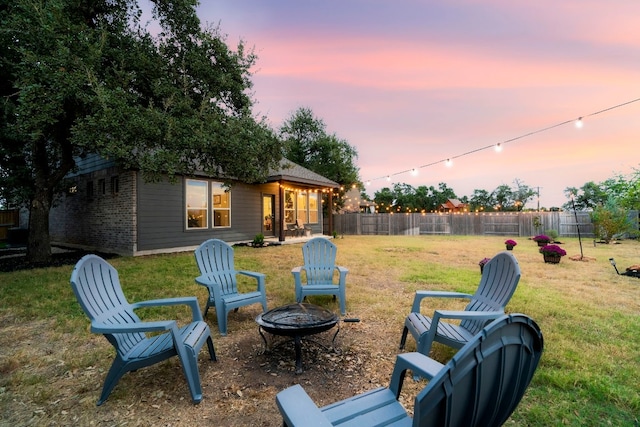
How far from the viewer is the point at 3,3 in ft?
21.1

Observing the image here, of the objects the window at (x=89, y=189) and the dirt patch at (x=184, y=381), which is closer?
the dirt patch at (x=184, y=381)

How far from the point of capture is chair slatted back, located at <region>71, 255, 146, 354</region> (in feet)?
7.18

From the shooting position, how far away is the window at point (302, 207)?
15.9 meters

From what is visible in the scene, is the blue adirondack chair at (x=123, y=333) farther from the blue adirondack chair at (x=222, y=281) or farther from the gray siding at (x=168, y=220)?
the gray siding at (x=168, y=220)

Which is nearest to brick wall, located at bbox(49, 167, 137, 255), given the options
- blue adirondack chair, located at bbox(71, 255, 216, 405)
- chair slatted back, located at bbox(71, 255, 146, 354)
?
chair slatted back, located at bbox(71, 255, 146, 354)

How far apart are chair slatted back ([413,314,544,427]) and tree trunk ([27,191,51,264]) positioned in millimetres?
10825

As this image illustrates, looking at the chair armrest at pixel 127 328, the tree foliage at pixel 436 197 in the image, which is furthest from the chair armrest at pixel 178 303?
the tree foliage at pixel 436 197

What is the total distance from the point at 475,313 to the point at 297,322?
1538 mm

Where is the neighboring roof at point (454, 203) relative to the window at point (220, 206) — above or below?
above

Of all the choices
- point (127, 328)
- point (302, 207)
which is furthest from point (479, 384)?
point (302, 207)

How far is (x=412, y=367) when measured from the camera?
61.7 inches

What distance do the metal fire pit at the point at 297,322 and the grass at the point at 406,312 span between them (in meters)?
0.74

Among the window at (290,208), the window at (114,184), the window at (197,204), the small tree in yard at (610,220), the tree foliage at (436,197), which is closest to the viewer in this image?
the window at (114,184)

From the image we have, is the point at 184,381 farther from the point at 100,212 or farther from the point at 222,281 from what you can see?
the point at 100,212
